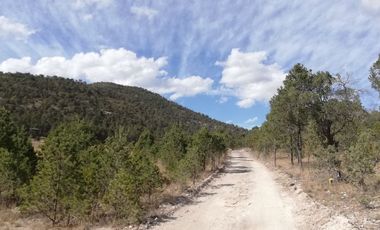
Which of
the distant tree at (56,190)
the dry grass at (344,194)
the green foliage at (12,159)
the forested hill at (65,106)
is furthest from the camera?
the forested hill at (65,106)

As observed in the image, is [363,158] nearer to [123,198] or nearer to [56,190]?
[123,198]

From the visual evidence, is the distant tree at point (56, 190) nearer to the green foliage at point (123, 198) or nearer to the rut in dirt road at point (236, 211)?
the green foliage at point (123, 198)

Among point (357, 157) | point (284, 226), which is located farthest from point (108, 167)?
point (357, 157)

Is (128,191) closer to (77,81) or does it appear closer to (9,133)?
(9,133)

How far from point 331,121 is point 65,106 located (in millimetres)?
101831

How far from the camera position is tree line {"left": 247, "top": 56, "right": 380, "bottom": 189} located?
20844 millimetres

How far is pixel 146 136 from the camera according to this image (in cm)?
6231

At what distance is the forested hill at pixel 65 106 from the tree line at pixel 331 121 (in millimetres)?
60172

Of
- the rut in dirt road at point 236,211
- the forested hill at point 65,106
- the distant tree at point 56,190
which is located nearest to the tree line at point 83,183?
the distant tree at point 56,190

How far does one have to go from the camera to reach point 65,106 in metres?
120

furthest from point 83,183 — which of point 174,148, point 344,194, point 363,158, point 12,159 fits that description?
point 174,148

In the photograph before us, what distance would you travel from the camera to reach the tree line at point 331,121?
68.4ft

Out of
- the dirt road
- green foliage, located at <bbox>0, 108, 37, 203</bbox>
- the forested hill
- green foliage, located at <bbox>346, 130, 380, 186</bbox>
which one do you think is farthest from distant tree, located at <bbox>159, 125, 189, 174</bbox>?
the forested hill

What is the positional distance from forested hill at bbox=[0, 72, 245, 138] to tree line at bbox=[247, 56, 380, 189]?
6017 centimetres
